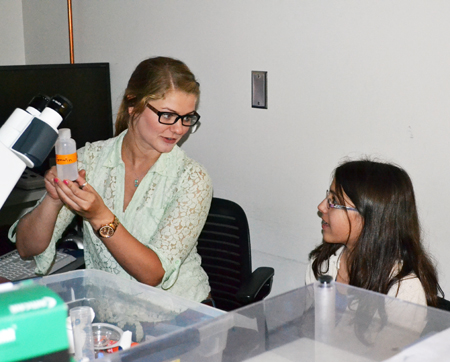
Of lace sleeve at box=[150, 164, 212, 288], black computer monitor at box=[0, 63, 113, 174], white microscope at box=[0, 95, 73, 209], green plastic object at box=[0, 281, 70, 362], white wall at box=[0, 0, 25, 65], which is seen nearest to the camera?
green plastic object at box=[0, 281, 70, 362]

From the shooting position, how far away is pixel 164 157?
1.79 metres

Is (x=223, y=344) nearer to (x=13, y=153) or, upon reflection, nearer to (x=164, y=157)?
(x=13, y=153)

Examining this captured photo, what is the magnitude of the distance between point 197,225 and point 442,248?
789mm

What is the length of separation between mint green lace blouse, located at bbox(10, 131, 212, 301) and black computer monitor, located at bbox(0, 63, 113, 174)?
58cm

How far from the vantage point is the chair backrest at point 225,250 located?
1.90m

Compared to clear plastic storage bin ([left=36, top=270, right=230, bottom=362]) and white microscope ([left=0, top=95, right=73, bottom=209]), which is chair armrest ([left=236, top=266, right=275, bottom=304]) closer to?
clear plastic storage bin ([left=36, top=270, right=230, bottom=362])

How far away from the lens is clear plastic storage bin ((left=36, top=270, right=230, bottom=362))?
741mm

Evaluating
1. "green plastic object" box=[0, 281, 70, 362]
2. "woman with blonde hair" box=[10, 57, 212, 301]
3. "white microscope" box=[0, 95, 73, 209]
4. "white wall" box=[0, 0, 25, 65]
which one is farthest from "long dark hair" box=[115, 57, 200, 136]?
"white wall" box=[0, 0, 25, 65]

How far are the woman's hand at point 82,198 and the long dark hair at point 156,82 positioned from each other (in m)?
0.39

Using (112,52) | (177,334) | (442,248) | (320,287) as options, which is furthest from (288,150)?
(177,334)

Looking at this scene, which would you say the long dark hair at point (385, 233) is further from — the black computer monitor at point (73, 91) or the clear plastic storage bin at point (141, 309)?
the black computer monitor at point (73, 91)

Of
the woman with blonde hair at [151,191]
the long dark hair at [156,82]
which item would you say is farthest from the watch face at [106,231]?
the long dark hair at [156,82]

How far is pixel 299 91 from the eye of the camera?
6.31ft

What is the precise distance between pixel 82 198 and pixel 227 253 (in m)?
0.71
